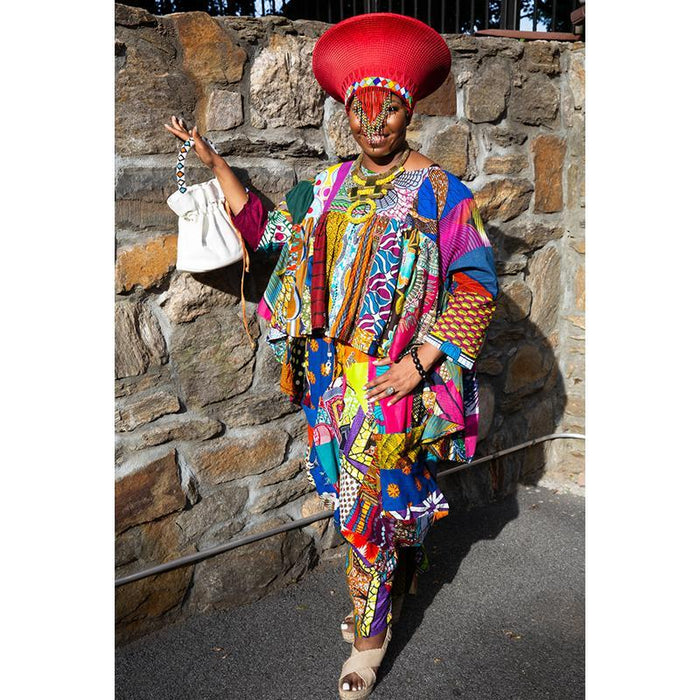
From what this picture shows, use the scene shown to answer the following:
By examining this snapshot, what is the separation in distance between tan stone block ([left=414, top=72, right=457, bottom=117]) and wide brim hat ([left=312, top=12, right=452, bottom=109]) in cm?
91

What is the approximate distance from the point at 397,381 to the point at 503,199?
1525 mm

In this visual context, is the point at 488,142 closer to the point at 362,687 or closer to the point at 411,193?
the point at 411,193

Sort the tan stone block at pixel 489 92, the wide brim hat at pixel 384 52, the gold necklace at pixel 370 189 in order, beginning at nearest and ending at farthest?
the wide brim hat at pixel 384 52 < the gold necklace at pixel 370 189 < the tan stone block at pixel 489 92

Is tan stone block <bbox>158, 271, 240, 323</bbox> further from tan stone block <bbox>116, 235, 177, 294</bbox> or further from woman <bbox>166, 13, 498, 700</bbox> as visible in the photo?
woman <bbox>166, 13, 498, 700</bbox>

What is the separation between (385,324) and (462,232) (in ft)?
1.06

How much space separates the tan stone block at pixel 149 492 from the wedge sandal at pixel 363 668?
742 mm

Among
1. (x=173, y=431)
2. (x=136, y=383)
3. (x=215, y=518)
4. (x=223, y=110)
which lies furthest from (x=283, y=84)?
(x=215, y=518)

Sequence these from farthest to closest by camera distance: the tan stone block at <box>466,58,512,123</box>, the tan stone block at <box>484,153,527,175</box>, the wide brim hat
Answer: the tan stone block at <box>484,153,527,175</box>, the tan stone block at <box>466,58,512,123</box>, the wide brim hat

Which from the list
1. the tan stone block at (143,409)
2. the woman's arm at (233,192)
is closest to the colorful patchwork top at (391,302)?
the woman's arm at (233,192)

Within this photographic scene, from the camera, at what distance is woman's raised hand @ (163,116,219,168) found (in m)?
2.28

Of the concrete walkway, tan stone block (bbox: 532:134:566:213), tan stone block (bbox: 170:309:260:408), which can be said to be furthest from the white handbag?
tan stone block (bbox: 532:134:566:213)

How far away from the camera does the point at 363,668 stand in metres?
2.27

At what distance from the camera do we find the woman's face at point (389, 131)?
1997mm

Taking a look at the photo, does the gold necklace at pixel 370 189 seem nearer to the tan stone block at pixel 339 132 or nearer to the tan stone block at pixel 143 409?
the tan stone block at pixel 339 132
